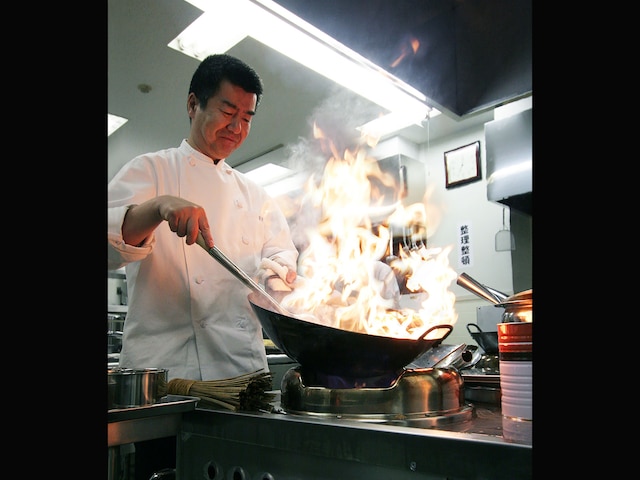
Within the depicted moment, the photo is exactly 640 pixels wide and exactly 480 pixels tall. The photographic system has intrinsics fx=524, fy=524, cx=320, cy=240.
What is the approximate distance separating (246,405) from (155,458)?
1.69 feet

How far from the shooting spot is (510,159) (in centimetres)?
369

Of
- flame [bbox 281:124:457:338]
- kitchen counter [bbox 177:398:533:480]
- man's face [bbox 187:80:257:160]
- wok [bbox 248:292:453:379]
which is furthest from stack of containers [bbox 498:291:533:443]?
man's face [bbox 187:80:257:160]

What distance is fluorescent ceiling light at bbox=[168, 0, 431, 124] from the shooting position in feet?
5.97

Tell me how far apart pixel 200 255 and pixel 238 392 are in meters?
0.85

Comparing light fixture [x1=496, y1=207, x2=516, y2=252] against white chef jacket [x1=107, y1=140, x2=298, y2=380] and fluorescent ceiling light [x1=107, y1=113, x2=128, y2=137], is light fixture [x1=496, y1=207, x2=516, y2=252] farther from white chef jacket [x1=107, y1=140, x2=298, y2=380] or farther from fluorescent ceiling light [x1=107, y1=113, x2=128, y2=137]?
fluorescent ceiling light [x1=107, y1=113, x2=128, y2=137]

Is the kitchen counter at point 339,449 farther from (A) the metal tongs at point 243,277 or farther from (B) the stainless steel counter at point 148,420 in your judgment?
(A) the metal tongs at point 243,277

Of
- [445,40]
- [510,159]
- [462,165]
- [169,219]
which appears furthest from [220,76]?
[462,165]

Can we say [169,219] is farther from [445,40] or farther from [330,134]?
[330,134]

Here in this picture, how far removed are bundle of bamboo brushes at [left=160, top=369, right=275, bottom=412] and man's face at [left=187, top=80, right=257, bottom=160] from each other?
1.05 m

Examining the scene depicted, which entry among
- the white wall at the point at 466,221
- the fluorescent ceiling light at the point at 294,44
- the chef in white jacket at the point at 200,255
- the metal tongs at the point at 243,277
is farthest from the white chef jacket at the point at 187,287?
the white wall at the point at 466,221
